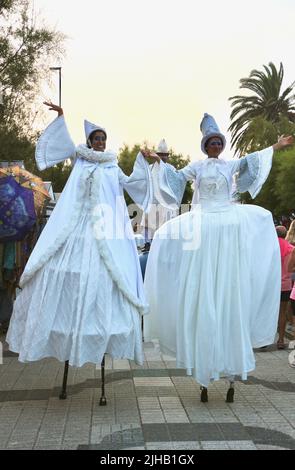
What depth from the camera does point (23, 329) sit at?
5484mm

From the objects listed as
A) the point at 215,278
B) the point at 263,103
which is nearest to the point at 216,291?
the point at 215,278

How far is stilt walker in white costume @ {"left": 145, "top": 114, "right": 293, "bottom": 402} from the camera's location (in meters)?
5.43

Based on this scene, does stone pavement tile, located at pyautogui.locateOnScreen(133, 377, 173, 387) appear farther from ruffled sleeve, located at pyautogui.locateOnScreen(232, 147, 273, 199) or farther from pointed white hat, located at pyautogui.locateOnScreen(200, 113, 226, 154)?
pointed white hat, located at pyautogui.locateOnScreen(200, 113, 226, 154)

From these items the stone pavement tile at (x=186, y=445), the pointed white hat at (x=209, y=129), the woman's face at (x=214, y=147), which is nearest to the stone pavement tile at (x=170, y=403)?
the stone pavement tile at (x=186, y=445)

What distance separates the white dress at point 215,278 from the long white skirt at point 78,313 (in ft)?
1.41

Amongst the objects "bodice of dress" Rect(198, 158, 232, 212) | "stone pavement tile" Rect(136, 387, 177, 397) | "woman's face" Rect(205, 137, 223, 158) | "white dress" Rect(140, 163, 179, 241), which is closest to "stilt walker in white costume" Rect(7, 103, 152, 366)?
"white dress" Rect(140, 163, 179, 241)

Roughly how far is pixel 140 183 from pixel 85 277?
1.16 meters

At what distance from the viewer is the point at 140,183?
595 centimetres

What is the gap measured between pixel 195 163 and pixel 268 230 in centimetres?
92

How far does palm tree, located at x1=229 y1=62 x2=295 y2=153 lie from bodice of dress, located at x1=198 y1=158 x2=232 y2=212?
117ft

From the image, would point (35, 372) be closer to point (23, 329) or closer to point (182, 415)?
point (23, 329)

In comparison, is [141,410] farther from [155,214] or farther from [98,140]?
[155,214]
